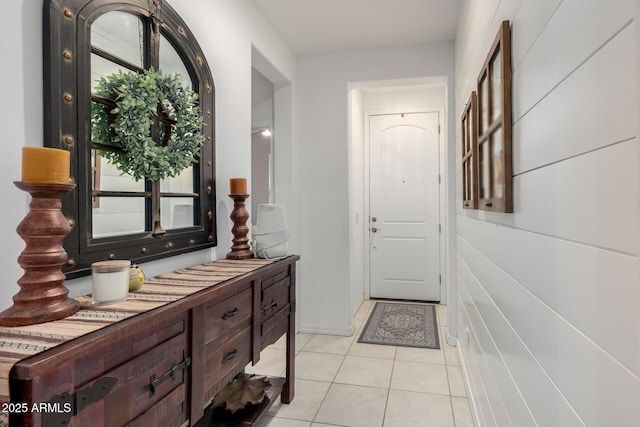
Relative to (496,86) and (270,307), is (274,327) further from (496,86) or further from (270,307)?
(496,86)

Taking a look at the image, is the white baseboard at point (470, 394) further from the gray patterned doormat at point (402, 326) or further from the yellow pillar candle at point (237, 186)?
the yellow pillar candle at point (237, 186)

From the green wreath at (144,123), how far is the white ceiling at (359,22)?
1.46m

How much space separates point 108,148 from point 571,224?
1429 millimetres

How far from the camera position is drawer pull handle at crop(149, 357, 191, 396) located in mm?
1087

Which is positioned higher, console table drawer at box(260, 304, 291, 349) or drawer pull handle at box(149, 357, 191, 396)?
drawer pull handle at box(149, 357, 191, 396)

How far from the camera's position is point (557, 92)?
32.6 inches

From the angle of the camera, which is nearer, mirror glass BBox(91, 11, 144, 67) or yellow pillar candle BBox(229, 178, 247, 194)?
mirror glass BBox(91, 11, 144, 67)

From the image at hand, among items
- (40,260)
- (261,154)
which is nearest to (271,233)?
(40,260)

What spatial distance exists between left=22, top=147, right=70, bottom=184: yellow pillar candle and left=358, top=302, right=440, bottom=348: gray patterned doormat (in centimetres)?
290

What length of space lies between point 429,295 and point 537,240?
3.85 metres

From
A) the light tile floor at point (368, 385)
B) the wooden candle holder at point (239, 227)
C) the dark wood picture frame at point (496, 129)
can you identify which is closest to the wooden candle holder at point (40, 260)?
the wooden candle holder at point (239, 227)

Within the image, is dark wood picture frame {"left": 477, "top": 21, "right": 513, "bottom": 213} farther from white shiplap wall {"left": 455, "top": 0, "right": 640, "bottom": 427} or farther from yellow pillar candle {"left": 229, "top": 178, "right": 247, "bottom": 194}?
yellow pillar candle {"left": 229, "top": 178, "right": 247, "bottom": 194}

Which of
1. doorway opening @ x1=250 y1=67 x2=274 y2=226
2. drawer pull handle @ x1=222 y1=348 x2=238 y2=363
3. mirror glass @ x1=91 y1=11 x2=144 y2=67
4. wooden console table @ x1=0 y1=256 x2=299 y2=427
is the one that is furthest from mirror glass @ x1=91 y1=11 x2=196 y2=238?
doorway opening @ x1=250 y1=67 x2=274 y2=226

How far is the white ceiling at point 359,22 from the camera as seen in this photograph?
268 cm
